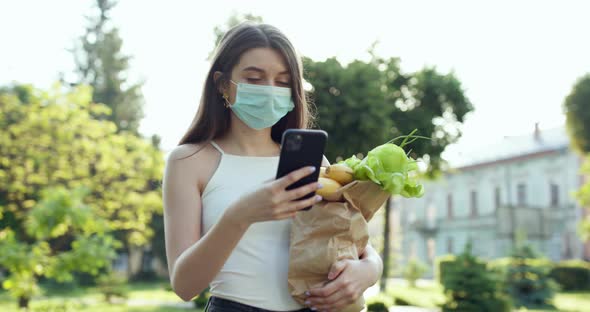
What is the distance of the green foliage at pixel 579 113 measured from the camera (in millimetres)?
27891

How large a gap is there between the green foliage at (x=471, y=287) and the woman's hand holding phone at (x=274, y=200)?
45.7 ft

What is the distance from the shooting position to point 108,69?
3681cm

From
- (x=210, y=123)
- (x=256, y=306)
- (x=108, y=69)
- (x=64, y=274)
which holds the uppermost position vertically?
(x=108, y=69)

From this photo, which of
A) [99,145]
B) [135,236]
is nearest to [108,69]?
[135,236]

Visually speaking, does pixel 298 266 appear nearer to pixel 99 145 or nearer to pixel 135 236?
pixel 99 145

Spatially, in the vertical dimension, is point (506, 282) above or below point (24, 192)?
below

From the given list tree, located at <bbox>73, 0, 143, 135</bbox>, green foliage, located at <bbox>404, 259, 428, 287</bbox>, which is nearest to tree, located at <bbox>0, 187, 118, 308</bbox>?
green foliage, located at <bbox>404, 259, 428, 287</bbox>

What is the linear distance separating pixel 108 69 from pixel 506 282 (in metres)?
25.9

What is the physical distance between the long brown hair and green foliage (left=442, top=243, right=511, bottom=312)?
13380 mm

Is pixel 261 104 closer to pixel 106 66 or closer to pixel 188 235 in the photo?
A: pixel 188 235

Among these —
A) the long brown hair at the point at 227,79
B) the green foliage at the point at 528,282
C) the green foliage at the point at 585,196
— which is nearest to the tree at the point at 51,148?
the long brown hair at the point at 227,79

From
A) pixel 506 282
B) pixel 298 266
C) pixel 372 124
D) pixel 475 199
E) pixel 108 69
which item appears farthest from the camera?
Result: pixel 475 199

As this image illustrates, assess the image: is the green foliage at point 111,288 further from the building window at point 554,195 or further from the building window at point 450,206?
the building window at point 450,206

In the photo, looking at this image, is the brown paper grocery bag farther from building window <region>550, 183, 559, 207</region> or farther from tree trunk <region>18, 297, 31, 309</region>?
building window <region>550, 183, 559, 207</region>
